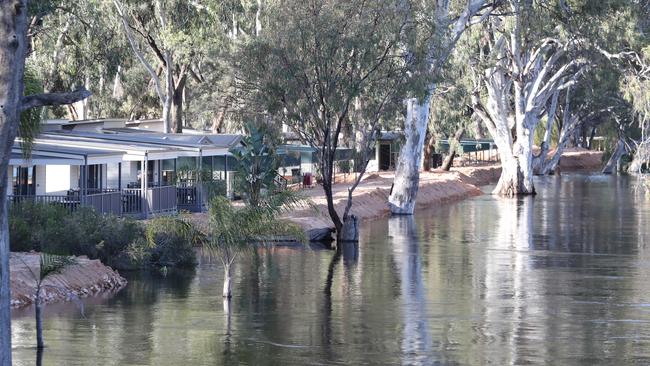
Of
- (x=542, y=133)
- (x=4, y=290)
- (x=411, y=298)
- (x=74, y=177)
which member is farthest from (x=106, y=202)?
(x=542, y=133)

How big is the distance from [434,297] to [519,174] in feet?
128

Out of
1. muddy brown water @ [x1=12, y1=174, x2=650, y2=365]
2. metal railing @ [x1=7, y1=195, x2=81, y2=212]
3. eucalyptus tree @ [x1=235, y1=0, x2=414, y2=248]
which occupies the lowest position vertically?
muddy brown water @ [x1=12, y1=174, x2=650, y2=365]

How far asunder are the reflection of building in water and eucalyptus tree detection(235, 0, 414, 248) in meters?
2.72

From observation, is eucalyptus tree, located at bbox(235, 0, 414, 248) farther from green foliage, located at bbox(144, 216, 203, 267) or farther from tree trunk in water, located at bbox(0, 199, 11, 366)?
tree trunk in water, located at bbox(0, 199, 11, 366)

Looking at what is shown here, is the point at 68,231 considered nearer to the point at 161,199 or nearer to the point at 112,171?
the point at 161,199

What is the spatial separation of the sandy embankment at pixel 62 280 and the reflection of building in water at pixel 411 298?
6221 mm

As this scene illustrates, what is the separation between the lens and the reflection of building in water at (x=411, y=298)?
20.1 metres

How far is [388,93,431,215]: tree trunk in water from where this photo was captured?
50875mm

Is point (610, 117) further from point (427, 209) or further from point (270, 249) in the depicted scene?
point (270, 249)

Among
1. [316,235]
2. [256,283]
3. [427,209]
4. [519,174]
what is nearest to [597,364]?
[256,283]

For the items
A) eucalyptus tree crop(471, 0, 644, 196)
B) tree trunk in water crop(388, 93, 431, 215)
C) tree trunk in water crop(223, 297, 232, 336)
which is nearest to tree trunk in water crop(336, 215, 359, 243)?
tree trunk in water crop(388, 93, 431, 215)

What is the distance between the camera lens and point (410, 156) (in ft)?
168

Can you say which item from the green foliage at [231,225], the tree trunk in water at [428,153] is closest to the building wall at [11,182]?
the green foliage at [231,225]

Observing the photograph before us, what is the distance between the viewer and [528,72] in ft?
214
